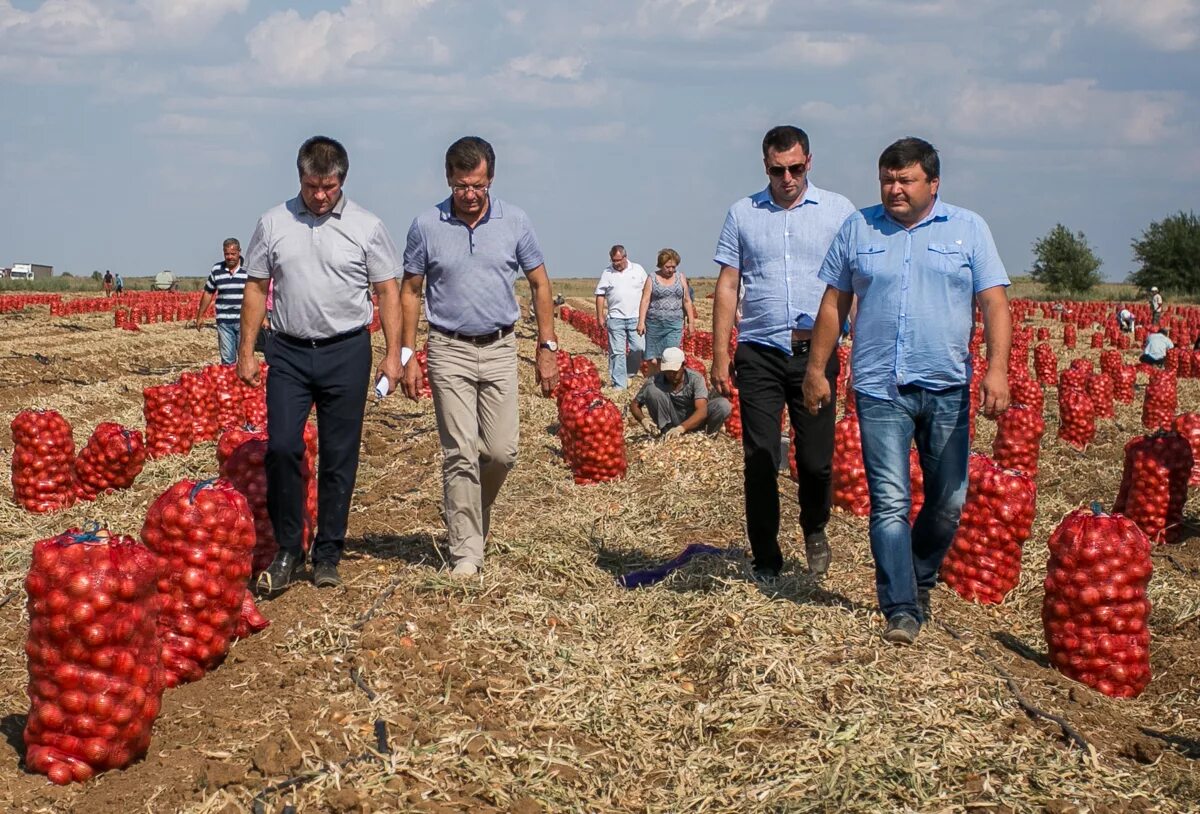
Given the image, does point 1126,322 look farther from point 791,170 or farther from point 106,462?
point 791,170

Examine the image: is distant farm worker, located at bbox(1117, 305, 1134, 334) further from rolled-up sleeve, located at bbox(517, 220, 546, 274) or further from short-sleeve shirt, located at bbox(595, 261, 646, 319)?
rolled-up sleeve, located at bbox(517, 220, 546, 274)

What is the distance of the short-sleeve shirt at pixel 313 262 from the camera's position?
655cm

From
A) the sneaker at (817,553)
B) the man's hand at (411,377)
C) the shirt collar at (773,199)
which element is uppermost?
the shirt collar at (773,199)

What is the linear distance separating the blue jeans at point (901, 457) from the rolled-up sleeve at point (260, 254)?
2.98 m

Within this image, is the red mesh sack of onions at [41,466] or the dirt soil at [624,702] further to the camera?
the red mesh sack of onions at [41,466]

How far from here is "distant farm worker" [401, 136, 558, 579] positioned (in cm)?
683

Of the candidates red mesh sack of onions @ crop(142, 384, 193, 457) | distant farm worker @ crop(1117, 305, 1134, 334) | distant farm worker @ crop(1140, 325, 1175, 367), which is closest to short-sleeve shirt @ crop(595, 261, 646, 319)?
red mesh sack of onions @ crop(142, 384, 193, 457)

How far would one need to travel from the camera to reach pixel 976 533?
23.9 feet

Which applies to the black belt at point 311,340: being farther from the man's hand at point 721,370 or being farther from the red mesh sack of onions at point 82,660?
the red mesh sack of onions at point 82,660

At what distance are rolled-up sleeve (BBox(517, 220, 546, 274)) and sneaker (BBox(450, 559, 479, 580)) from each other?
155cm

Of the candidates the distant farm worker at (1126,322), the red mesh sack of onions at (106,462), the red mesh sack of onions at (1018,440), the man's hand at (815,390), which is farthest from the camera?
the distant farm worker at (1126,322)

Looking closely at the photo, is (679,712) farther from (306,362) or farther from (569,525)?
(569,525)

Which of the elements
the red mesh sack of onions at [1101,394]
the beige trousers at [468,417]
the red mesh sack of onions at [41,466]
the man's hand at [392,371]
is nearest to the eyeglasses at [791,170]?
the beige trousers at [468,417]

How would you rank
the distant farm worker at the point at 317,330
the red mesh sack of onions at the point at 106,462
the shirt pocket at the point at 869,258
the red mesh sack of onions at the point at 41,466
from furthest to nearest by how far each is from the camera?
the red mesh sack of onions at the point at 106,462 → the red mesh sack of onions at the point at 41,466 → the distant farm worker at the point at 317,330 → the shirt pocket at the point at 869,258
